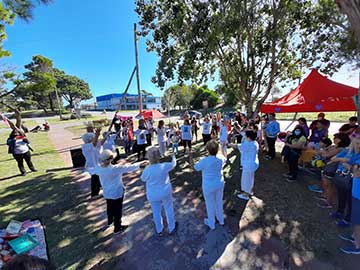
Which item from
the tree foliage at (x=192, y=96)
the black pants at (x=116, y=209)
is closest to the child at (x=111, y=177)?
the black pants at (x=116, y=209)

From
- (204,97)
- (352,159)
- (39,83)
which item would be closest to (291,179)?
(352,159)

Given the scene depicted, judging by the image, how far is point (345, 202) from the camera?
3.75 m

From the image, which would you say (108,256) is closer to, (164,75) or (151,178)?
(151,178)

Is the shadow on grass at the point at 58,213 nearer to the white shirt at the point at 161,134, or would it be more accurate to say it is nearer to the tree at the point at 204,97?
the white shirt at the point at 161,134

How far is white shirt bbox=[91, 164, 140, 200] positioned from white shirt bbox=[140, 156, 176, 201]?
353 mm

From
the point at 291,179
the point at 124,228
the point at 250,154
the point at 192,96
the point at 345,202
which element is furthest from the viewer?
the point at 192,96

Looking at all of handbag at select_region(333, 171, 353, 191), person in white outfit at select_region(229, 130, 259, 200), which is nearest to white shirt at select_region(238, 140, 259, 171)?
person in white outfit at select_region(229, 130, 259, 200)

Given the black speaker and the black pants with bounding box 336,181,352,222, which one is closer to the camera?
the black pants with bounding box 336,181,352,222

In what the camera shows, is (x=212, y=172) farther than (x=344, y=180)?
No

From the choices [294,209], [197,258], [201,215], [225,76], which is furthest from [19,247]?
[225,76]

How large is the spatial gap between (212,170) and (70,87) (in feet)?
227

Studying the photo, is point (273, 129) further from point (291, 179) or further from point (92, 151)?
point (92, 151)

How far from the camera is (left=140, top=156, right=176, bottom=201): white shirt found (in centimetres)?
322

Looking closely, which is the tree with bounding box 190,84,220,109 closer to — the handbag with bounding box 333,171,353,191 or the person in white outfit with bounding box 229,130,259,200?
the person in white outfit with bounding box 229,130,259,200
